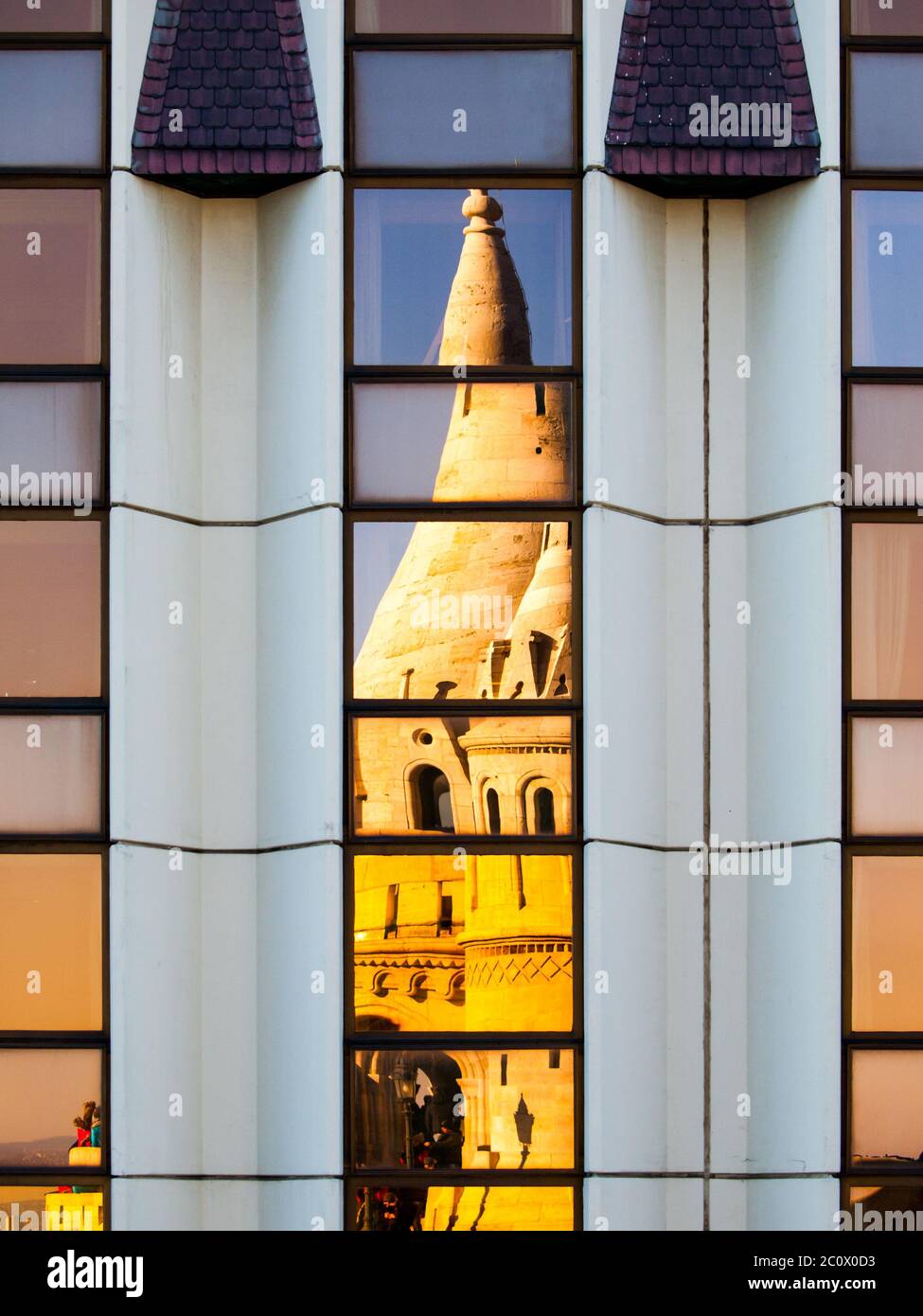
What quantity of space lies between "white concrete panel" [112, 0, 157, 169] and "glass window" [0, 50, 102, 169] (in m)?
0.21

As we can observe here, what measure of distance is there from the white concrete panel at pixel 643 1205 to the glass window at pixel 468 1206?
222 millimetres

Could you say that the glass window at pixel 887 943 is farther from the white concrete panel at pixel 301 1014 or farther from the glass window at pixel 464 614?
the white concrete panel at pixel 301 1014

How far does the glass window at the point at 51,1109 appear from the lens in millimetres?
17625

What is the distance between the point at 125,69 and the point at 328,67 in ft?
5.22

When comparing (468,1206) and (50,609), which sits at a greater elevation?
(50,609)

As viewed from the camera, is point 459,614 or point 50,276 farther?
point 50,276

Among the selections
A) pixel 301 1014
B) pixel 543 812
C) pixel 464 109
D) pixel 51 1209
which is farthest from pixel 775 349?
pixel 51 1209

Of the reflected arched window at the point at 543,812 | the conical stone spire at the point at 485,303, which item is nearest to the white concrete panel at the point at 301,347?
the conical stone spire at the point at 485,303

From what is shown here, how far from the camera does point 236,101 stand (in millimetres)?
18438

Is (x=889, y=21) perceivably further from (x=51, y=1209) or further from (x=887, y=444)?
(x=51, y=1209)

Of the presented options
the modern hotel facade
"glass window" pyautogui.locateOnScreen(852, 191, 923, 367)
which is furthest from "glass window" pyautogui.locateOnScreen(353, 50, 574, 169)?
"glass window" pyautogui.locateOnScreen(852, 191, 923, 367)
